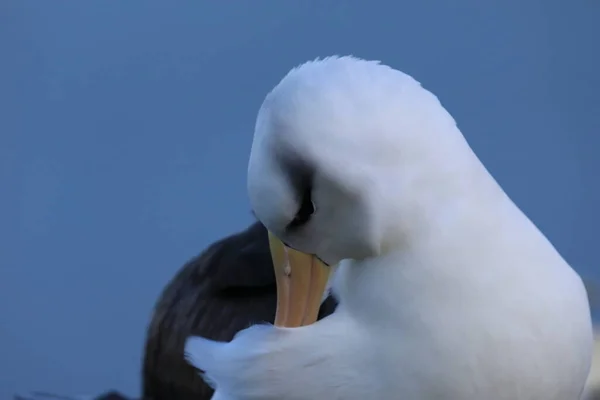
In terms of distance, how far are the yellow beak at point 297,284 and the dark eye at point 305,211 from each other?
67 mm

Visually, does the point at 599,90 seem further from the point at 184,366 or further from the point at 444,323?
the point at 444,323

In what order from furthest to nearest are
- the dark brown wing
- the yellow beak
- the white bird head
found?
the dark brown wing
the yellow beak
the white bird head

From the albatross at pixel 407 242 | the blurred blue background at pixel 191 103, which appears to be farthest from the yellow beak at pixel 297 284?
the blurred blue background at pixel 191 103

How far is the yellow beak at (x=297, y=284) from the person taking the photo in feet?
2.75

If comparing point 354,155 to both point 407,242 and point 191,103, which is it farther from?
point 191,103

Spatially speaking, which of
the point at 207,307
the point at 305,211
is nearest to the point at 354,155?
the point at 305,211

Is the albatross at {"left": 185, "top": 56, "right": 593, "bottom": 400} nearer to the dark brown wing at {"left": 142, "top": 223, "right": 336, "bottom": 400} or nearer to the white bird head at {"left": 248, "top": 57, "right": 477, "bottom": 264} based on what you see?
the white bird head at {"left": 248, "top": 57, "right": 477, "bottom": 264}

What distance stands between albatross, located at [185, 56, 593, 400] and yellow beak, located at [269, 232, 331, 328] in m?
0.05

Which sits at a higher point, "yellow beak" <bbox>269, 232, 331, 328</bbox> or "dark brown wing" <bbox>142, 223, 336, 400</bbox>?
"dark brown wing" <bbox>142, 223, 336, 400</bbox>

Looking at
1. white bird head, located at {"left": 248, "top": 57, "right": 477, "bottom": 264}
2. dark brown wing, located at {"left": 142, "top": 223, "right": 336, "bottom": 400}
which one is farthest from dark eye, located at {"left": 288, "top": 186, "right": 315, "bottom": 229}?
dark brown wing, located at {"left": 142, "top": 223, "right": 336, "bottom": 400}

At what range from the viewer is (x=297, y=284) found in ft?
2.80

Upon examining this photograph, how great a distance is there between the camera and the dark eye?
735 millimetres

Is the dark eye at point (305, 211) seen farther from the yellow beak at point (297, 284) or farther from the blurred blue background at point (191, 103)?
→ the blurred blue background at point (191, 103)

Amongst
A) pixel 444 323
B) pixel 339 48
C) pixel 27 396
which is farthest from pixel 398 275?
Answer: pixel 27 396
